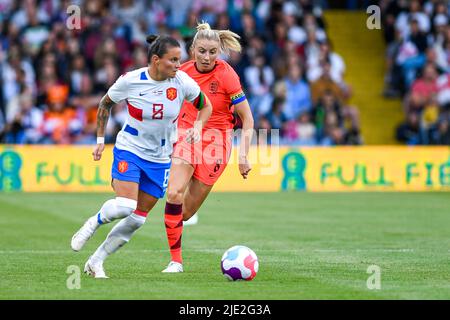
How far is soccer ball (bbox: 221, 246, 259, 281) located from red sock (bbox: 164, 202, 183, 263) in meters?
0.78

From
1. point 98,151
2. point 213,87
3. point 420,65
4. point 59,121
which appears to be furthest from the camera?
point 420,65

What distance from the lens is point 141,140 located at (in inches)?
399

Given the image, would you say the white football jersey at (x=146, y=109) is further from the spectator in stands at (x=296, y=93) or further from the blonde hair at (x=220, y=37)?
the spectator in stands at (x=296, y=93)

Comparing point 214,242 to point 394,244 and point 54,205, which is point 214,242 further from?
point 54,205

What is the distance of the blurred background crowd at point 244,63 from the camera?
24.3 metres

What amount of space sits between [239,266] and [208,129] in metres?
2.22

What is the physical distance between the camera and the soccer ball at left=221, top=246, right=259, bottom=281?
9.77 m

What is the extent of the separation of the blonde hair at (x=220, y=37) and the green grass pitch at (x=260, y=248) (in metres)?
2.24

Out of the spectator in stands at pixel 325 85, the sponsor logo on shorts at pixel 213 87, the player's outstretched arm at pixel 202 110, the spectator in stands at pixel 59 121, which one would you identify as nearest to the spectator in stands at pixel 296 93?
the spectator in stands at pixel 325 85

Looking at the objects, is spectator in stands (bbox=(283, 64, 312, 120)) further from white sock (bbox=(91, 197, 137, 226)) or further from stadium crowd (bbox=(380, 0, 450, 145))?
white sock (bbox=(91, 197, 137, 226))

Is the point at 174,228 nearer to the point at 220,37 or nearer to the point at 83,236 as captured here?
the point at 83,236

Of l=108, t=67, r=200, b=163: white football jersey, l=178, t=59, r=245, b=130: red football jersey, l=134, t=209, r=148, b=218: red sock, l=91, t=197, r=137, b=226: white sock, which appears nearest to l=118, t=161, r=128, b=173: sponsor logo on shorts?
l=108, t=67, r=200, b=163: white football jersey

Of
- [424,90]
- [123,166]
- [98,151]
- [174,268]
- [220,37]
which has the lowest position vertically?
[174,268]

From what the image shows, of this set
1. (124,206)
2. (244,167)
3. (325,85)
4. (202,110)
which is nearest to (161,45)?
(202,110)
